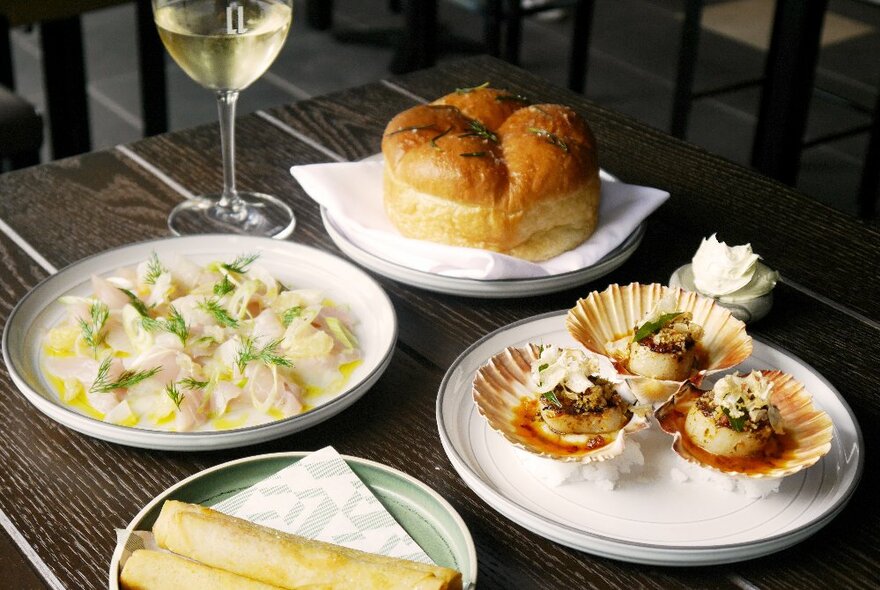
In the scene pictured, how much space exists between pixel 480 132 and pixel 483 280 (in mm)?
179

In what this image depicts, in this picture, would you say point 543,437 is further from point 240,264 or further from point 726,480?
point 240,264

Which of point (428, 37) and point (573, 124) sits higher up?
point (573, 124)

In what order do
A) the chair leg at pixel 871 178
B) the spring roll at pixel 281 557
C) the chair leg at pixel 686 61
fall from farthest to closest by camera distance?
the chair leg at pixel 871 178, the chair leg at pixel 686 61, the spring roll at pixel 281 557

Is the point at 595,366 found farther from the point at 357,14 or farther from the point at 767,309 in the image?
the point at 357,14

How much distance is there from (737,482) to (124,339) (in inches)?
22.7

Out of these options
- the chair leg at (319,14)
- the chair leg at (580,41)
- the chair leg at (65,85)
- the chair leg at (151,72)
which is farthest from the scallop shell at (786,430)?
the chair leg at (319,14)

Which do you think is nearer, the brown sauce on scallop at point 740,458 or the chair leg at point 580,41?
the brown sauce on scallop at point 740,458

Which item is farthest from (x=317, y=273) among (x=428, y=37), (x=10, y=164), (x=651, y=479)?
(x=428, y=37)

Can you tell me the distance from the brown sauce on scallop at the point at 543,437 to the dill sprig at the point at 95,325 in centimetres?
40

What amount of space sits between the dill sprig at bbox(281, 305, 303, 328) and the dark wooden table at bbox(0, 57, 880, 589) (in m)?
0.10

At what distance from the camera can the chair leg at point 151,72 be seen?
279 cm

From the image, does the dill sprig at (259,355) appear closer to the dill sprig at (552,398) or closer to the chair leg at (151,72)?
the dill sprig at (552,398)

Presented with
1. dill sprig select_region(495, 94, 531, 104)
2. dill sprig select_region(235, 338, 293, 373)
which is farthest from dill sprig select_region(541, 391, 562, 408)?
dill sprig select_region(495, 94, 531, 104)

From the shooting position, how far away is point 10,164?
8.07ft
